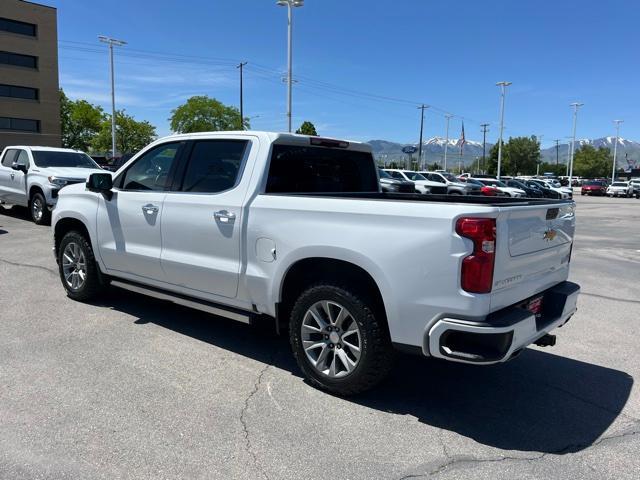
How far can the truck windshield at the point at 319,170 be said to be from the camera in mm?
4441

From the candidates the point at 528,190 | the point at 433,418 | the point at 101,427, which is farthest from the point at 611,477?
the point at 528,190

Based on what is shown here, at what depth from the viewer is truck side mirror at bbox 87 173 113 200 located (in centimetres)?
530

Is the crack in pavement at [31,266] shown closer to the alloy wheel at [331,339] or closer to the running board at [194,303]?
the running board at [194,303]

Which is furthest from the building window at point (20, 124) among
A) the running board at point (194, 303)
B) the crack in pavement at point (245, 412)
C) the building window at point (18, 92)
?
the crack in pavement at point (245, 412)

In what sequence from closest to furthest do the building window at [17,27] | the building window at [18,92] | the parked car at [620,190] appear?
the building window at [17,27]
the building window at [18,92]
the parked car at [620,190]

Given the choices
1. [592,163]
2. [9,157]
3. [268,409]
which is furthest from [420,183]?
[592,163]

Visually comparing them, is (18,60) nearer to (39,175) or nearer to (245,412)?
(39,175)

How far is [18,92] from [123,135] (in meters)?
17.8

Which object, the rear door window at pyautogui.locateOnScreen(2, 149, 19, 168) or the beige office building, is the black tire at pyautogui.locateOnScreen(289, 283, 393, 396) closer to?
the rear door window at pyautogui.locateOnScreen(2, 149, 19, 168)

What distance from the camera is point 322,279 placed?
390cm

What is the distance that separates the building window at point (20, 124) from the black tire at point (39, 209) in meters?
46.3

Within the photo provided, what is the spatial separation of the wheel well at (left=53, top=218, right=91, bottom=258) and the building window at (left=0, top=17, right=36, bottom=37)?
5668cm

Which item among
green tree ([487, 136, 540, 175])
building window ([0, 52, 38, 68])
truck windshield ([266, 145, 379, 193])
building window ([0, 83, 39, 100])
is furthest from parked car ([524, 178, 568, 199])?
green tree ([487, 136, 540, 175])

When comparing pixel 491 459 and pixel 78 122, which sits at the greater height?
pixel 78 122
